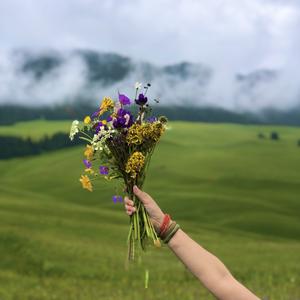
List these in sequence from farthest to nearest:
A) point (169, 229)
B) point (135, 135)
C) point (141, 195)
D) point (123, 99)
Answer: point (123, 99)
point (135, 135)
point (141, 195)
point (169, 229)

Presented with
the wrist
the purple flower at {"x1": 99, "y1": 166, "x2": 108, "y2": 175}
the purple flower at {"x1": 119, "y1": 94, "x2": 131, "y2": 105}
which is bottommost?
the wrist

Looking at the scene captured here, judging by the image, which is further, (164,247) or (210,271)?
(164,247)

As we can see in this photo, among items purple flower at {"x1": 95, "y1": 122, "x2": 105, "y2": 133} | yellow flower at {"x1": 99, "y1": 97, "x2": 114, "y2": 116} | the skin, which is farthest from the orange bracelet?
yellow flower at {"x1": 99, "y1": 97, "x2": 114, "y2": 116}

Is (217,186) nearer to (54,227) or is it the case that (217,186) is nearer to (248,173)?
(248,173)

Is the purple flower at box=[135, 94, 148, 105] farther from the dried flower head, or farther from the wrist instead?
the wrist

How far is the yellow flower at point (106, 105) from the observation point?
587 centimetres

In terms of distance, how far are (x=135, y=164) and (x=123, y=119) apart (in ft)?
1.45

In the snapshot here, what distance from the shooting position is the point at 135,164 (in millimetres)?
5672

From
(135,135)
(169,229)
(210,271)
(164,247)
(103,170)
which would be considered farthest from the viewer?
(164,247)

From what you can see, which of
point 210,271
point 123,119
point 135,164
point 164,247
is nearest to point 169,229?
point 210,271

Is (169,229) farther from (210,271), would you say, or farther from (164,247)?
(164,247)

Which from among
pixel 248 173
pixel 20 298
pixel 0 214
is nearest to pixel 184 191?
pixel 248 173

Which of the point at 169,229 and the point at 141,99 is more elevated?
the point at 141,99

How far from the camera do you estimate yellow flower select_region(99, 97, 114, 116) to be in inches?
231
